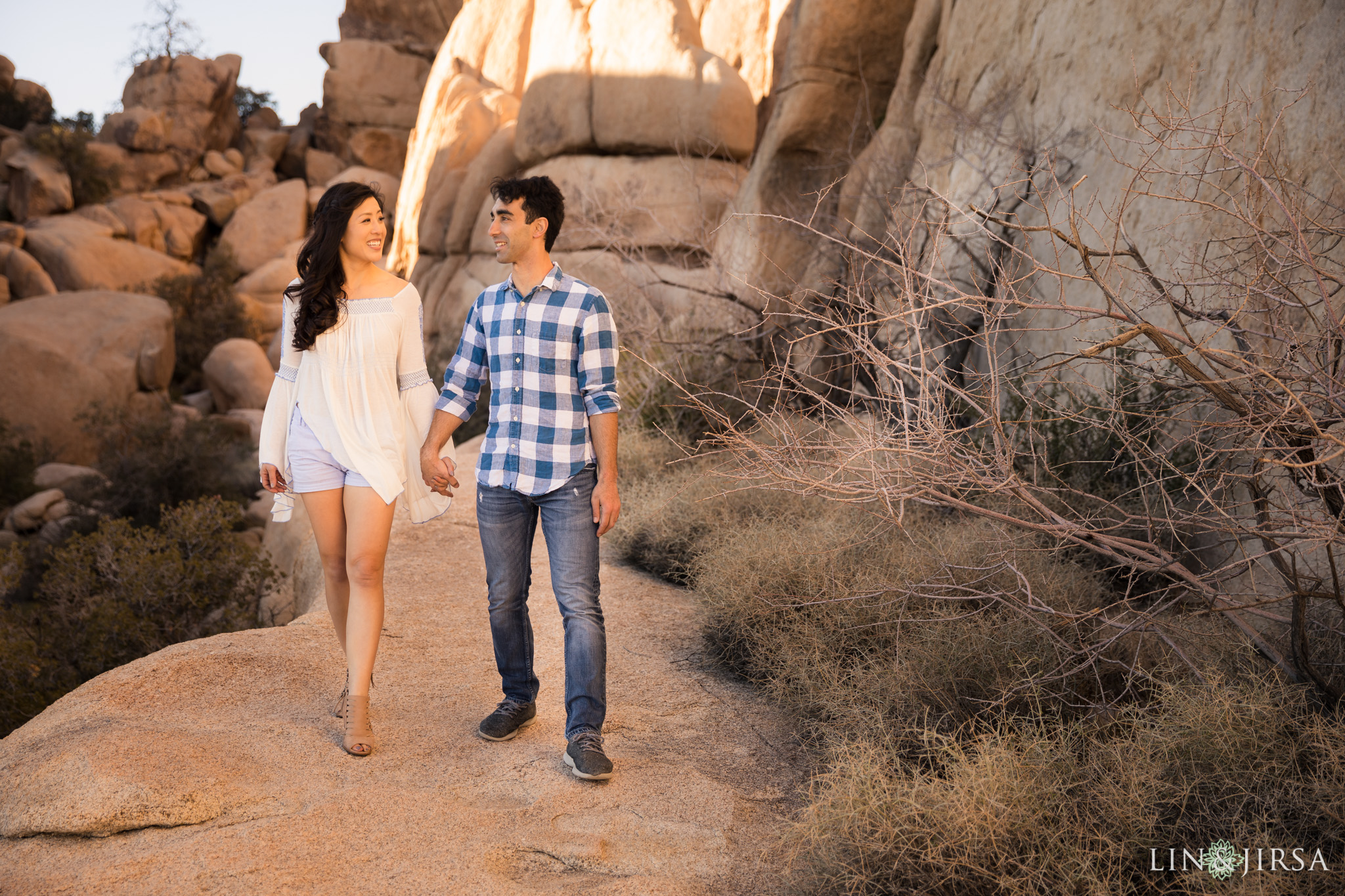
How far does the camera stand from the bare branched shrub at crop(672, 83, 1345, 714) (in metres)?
2.56

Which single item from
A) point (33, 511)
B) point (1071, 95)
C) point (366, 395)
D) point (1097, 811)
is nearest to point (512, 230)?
point (366, 395)

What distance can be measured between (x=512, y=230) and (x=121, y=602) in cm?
447

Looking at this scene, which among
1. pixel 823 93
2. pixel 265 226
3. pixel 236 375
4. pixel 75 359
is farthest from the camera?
pixel 265 226

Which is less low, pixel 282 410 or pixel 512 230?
pixel 512 230

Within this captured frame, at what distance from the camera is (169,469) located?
1188 centimetres

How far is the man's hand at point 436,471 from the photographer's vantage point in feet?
10.3

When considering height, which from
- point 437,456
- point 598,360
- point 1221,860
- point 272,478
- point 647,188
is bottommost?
point 1221,860

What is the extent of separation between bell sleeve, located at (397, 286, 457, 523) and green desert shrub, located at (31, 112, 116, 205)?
78.3 feet

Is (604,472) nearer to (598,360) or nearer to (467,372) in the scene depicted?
(598,360)

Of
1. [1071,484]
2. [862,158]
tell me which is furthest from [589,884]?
[862,158]

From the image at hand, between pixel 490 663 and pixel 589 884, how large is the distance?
68.1 inches

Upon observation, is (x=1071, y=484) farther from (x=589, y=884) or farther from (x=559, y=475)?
(x=589, y=884)

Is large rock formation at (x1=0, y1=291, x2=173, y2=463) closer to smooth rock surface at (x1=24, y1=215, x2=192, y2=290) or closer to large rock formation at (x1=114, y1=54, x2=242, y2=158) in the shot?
smooth rock surface at (x1=24, y1=215, x2=192, y2=290)

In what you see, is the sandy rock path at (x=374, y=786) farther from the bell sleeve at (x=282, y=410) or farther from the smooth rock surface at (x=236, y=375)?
the smooth rock surface at (x=236, y=375)
